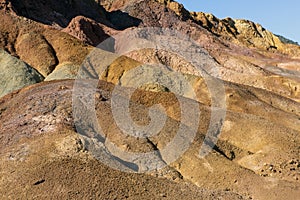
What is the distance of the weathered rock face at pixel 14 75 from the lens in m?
48.6

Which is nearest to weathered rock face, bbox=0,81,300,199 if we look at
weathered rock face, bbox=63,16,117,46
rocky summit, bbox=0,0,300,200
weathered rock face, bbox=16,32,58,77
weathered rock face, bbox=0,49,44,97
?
rocky summit, bbox=0,0,300,200

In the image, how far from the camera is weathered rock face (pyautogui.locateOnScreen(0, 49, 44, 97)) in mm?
48562

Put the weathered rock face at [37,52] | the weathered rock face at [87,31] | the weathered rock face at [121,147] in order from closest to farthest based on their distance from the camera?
the weathered rock face at [121,147] < the weathered rock face at [37,52] < the weathered rock face at [87,31]

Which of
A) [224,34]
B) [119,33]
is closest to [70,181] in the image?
[119,33]

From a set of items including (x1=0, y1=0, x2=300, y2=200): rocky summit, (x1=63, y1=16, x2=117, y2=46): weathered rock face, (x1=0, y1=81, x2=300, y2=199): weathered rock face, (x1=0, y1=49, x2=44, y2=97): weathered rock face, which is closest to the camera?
(x1=0, y1=81, x2=300, y2=199): weathered rock face

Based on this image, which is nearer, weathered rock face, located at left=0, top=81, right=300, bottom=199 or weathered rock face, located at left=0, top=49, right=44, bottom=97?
weathered rock face, located at left=0, top=81, right=300, bottom=199

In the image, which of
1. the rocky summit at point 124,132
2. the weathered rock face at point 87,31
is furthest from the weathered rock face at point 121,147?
the weathered rock face at point 87,31

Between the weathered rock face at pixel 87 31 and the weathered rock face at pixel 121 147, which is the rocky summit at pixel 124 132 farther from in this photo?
the weathered rock face at pixel 87 31

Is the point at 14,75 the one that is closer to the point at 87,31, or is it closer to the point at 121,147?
the point at 121,147

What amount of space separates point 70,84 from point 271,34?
170m

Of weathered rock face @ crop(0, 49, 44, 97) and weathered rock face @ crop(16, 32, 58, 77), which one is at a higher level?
weathered rock face @ crop(16, 32, 58, 77)

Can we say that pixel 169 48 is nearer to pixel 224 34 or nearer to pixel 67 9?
pixel 67 9

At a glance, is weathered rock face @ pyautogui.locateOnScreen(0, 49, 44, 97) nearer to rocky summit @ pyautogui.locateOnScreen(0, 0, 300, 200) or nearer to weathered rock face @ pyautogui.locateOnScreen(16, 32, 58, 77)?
rocky summit @ pyautogui.locateOnScreen(0, 0, 300, 200)

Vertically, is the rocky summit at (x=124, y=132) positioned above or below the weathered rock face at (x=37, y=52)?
above
